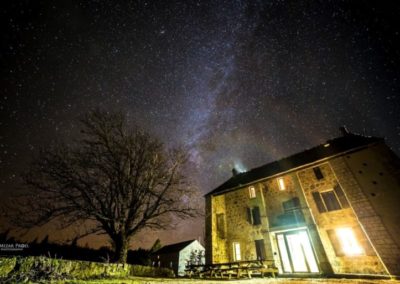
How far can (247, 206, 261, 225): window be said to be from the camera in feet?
58.2

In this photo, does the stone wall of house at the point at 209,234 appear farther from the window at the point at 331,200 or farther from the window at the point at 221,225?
the window at the point at 331,200

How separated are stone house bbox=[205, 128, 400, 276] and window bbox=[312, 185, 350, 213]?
7cm

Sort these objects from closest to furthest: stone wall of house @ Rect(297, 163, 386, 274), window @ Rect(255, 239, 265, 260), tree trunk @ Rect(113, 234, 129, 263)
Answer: tree trunk @ Rect(113, 234, 129, 263) → stone wall of house @ Rect(297, 163, 386, 274) → window @ Rect(255, 239, 265, 260)

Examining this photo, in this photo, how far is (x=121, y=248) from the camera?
10.9 meters

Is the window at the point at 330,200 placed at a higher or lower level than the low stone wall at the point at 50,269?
higher

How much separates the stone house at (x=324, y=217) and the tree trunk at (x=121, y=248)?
32.6ft

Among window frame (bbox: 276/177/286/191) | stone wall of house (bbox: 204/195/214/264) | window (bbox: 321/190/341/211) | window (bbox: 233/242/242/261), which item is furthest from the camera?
stone wall of house (bbox: 204/195/214/264)

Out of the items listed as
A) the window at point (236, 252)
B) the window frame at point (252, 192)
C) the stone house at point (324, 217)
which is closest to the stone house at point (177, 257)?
the window at point (236, 252)

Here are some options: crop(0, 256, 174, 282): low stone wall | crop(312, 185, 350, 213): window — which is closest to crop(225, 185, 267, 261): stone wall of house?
crop(312, 185, 350, 213): window

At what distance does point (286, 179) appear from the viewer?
17.7 m

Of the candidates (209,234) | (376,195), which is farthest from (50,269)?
(376,195)

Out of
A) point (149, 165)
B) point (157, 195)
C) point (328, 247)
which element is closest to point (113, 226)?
point (157, 195)

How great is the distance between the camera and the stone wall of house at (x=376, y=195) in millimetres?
11320

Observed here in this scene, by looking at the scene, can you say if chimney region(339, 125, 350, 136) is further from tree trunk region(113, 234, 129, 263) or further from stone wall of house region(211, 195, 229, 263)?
tree trunk region(113, 234, 129, 263)
